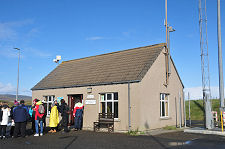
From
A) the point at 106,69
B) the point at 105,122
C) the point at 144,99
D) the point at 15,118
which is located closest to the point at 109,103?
the point at 105,122

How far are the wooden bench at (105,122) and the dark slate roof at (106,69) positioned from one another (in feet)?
6.66

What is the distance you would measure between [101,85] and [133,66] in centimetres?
243

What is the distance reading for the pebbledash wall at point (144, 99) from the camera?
13109 mm

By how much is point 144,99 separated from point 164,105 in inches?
116

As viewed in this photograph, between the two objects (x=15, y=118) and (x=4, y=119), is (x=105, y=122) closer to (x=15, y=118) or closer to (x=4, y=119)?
(x=15, y=118)

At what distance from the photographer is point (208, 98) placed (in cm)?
1356

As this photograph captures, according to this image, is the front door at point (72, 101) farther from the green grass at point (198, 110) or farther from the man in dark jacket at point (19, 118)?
the green grass at point (198, 110)

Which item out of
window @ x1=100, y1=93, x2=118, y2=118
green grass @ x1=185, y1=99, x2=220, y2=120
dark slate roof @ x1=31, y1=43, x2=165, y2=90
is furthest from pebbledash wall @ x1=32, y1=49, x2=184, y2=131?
green grass @ x1=185, y1=99, x2=220, y2=120

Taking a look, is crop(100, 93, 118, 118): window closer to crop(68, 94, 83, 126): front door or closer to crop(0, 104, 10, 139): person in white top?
crop(68, 94, 83, 126): front door

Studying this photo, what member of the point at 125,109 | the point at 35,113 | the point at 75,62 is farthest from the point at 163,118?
the point at 75,62

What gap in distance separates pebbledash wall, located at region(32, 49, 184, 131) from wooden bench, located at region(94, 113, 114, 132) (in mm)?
316

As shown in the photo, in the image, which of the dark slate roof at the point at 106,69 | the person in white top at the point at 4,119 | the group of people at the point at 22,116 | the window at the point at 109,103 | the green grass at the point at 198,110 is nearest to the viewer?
the person in white top at the point at 4,119

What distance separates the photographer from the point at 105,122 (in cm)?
1380

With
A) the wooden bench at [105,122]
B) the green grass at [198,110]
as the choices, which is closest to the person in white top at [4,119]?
the wooden bench at [105,122]
